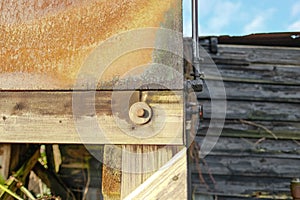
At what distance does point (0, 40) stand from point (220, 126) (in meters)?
1.73

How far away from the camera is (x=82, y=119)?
792 mm

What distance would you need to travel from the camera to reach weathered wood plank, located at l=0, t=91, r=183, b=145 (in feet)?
2.51

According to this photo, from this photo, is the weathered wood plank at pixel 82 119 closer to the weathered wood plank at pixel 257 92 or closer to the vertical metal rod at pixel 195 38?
the vertical metal rod at pixel 195 38

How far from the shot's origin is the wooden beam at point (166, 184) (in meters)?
0.72

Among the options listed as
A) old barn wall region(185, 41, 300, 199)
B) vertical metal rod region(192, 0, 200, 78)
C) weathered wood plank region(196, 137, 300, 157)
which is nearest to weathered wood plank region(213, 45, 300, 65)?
old barn wall region(185, 41, 300, 199)

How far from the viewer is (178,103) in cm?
78

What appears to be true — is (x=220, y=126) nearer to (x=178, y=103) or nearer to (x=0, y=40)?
(x=178, y=103)

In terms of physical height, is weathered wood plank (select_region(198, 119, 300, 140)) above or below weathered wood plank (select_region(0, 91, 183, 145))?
above

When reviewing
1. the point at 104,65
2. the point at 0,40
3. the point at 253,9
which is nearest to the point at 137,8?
the point at 104,65

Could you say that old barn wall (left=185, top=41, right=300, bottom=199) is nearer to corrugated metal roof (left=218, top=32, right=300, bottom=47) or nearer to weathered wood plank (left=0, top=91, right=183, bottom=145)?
corrugated metal roof (left=218, top=32, right=300, bottom=47)

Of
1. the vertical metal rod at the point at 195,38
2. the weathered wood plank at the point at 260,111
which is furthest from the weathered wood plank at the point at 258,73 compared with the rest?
the vertical metal rod at the point at 195,38

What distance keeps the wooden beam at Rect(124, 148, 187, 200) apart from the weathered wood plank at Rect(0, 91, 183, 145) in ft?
0.20

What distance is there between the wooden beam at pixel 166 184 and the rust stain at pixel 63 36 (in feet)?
0.88

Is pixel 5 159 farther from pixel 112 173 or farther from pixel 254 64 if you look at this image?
pixel 254 64
